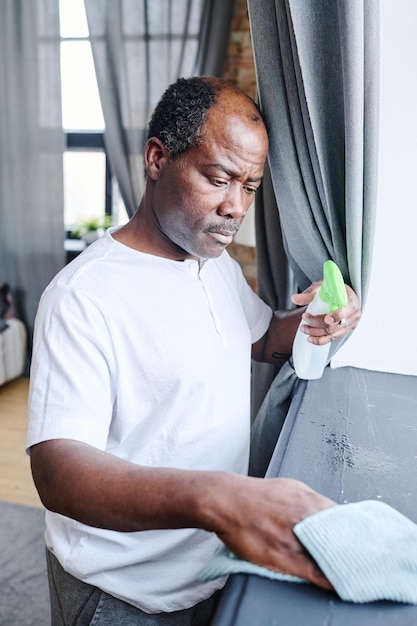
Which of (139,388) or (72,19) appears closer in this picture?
(139,388)

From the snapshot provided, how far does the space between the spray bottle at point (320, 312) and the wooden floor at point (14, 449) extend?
1.55 m

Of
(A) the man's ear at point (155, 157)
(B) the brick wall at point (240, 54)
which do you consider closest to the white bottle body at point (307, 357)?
(A) the man's ear at point (155, 157)

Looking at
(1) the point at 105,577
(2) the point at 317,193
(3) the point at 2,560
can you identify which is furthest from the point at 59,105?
(1) the point at 105,577

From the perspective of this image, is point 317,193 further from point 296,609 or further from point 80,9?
point 80,9

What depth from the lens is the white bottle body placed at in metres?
1.11

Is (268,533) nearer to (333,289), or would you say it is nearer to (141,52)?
(333,289)

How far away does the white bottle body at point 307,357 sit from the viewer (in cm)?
111

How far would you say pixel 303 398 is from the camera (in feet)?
3.48

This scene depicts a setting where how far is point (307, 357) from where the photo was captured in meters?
1.12

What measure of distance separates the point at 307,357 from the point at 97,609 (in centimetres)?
55

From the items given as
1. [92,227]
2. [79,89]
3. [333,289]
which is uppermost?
[79,89]

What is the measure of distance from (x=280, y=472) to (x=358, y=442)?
16cm

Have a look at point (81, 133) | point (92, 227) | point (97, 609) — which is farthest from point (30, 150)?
point (97, 609)

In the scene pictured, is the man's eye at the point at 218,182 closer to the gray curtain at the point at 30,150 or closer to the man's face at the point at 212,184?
the man's face at the point at 212,184
